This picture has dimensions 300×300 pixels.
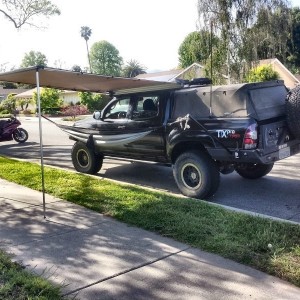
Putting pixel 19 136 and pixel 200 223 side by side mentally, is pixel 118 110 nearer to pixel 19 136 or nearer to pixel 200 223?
pixel 200 223

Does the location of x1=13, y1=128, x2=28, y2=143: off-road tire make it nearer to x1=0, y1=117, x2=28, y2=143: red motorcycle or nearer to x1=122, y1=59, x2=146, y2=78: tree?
x1=0, y1=117, x2=28, y2=143: red motorcycle

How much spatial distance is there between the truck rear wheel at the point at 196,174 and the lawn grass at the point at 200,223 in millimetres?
434

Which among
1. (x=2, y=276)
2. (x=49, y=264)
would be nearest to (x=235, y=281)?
(x=49, y=264)

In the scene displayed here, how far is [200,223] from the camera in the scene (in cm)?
529

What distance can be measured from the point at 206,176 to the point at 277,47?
26854 mm

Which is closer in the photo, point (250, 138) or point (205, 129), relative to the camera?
point (250, 138)

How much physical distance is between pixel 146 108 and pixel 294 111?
2.73 metres

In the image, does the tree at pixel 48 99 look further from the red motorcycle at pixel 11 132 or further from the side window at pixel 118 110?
the side window at pixel 118 110

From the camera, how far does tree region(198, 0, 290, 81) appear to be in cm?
2762

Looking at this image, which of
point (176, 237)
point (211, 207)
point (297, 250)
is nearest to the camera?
point (297, 250)

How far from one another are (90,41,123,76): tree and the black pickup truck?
315ft

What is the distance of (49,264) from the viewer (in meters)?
4.34

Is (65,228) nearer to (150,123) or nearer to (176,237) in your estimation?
(176,237)

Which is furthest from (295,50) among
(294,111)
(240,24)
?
(294,111)
